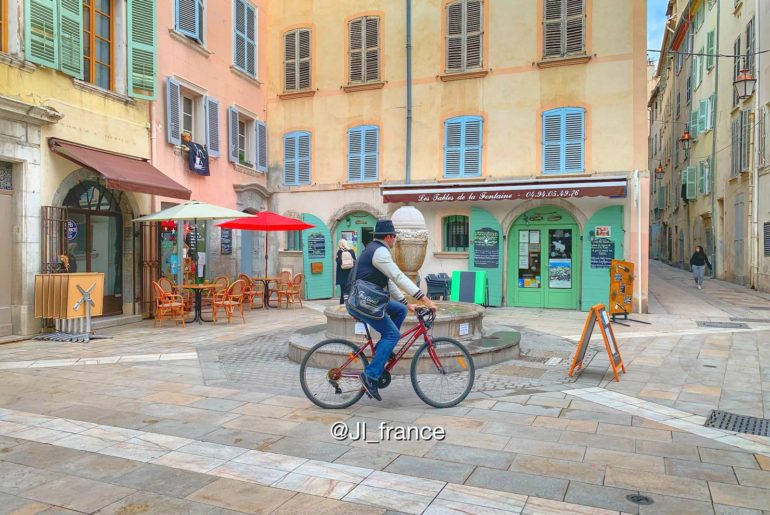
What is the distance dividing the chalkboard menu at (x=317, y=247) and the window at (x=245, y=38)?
187 inches

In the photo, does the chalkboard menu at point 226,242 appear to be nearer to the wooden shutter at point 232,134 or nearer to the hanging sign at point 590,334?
the wooden shutter at point 232,134

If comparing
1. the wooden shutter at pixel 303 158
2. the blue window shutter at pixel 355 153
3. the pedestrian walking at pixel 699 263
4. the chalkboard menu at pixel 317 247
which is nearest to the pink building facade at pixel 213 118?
the wooden shutter at pixel 303 158

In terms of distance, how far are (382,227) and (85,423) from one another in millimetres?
2983

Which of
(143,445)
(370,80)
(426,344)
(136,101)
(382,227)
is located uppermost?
(370,80)

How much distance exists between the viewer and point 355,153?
16281 millimetres

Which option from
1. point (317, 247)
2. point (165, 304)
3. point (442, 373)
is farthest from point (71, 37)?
point (442, 373)

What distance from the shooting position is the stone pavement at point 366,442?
3531 millimetres

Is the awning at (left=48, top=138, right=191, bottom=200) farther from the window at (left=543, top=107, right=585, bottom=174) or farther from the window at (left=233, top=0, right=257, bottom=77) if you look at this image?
the window at (left=543, top=107, right=585, bottom=174)

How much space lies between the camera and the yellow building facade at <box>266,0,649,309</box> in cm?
1366

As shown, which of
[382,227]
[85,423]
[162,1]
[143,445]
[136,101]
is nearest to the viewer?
[143,445]

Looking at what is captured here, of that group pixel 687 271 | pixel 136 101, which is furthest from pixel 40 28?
pixel 687 271

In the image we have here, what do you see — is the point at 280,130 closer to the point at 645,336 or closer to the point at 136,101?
the point at 136,101

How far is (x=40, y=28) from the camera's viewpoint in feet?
32.1

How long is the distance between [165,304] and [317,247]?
625 cm
